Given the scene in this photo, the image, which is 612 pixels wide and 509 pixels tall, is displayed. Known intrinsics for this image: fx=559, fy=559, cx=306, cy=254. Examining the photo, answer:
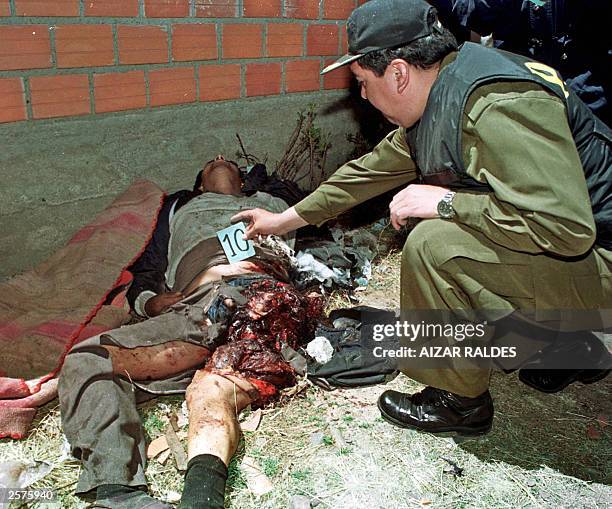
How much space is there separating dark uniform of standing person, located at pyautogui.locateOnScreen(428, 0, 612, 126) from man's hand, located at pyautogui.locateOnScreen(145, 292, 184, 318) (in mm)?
2124

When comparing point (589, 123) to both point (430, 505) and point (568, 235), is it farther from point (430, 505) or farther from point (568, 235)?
point (430, 505)

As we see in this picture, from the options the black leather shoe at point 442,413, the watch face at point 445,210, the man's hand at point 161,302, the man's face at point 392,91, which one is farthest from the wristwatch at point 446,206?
the man's hand at point 161,302

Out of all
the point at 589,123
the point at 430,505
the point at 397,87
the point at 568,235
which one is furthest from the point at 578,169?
the point at 430,505

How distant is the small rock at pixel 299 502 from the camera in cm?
186

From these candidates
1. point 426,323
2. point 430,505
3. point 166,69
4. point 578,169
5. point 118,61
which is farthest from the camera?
point 166,69

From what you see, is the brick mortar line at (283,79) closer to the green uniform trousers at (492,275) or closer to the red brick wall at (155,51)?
the red brick wall at (155,51)

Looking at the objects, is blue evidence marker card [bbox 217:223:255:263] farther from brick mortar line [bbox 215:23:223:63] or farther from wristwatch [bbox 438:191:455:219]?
brick mortar line [bbox 215:23:223:63]

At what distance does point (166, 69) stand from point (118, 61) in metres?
0.29

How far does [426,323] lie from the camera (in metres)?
2.12

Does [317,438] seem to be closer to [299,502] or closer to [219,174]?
A: [299,502]

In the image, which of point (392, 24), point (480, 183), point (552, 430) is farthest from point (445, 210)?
point (552, 430)

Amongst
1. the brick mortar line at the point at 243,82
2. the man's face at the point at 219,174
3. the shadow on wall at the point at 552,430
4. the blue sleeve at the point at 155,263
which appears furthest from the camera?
the brick mortar line at the point at 243,82

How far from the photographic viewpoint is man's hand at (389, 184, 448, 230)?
1987 millimetres

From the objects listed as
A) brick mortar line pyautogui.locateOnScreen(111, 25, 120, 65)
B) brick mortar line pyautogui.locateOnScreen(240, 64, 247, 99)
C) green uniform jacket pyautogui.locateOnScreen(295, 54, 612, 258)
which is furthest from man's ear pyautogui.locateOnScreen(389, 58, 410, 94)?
brick mortar line pyautogui.locateOnScreen(240, 64, 247, 99)
